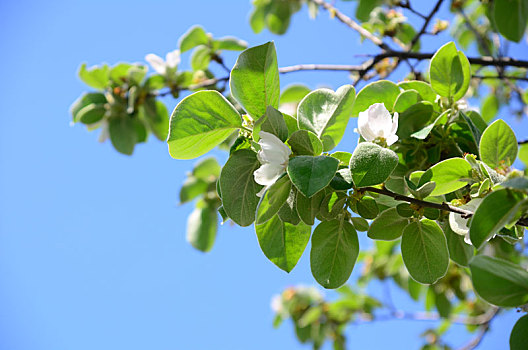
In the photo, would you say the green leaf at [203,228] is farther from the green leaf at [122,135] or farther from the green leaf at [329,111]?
the green leaf at [329,111]

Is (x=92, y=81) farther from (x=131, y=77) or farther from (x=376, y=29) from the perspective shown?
(x=376, y=29)

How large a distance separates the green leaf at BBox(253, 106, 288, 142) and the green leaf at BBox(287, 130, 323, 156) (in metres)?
0.02

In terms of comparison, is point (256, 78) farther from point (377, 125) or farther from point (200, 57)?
point (200, 57)

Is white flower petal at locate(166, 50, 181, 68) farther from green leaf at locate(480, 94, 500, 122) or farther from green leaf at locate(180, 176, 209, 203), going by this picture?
green leaf at locate(480, 94, 500, 122)

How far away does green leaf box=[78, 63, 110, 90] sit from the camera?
197cm

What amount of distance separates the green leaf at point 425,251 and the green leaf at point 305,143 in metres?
0.27

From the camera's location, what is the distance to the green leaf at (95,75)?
1967mm

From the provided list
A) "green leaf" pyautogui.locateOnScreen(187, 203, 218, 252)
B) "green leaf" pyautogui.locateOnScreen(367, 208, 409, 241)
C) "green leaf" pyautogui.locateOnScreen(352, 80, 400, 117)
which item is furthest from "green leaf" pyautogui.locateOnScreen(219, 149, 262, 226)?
"green leaf" pyautogui.locateOnScreen(187, 203, 218, 252)

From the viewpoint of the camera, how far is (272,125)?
81 centimetres

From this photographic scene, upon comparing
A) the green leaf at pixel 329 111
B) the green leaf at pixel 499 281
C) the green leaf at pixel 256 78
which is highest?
the green leaf at pixel 256 78

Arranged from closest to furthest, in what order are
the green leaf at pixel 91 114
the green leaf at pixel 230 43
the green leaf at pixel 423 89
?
the green leaf at pixel 423 89, the green leaf at pixel 91 114, the green leaf at pixel 230 43

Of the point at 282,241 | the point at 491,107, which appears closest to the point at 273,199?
the point at 282,241

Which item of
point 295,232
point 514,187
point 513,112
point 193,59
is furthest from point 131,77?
point 513,112

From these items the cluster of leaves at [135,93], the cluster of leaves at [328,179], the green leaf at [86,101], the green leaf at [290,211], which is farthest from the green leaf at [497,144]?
the green leaf at [86,101]
